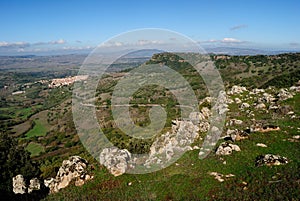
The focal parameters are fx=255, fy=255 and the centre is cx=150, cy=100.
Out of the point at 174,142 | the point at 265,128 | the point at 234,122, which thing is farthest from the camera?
the point at 234,122

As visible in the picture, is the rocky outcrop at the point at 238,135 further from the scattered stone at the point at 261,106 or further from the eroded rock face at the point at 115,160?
the scattered stone at the point at 261,106

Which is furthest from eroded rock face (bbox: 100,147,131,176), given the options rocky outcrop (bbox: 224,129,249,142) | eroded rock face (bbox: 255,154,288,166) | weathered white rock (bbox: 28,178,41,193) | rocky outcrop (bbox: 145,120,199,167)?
eroded rock face (bbox: 255,154,288,166)

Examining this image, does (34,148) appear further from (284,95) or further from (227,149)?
(227,149)

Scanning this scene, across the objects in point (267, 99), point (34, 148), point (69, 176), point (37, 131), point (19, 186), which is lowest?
point (37, 131)

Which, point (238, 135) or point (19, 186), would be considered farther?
point (238, 135)

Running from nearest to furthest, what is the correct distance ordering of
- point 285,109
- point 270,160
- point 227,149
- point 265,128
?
point 270,160 → point 227,149 → point 265,128 → point 285,109

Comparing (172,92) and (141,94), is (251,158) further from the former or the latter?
(141,94)

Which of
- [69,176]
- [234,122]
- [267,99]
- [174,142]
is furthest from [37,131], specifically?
[234,122]

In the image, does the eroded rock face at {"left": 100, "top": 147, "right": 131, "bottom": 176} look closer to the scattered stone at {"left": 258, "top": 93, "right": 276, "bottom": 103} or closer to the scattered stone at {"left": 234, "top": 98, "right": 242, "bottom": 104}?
the scattered stone at {"left": 234, "top": 98, "right": 242, "bottom": 104}
